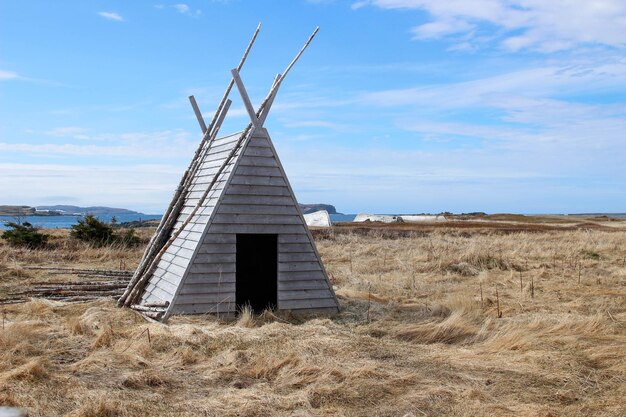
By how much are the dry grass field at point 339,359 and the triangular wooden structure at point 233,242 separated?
421 millimetres

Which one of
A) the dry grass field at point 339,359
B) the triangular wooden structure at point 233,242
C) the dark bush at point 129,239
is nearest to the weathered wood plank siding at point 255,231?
the triangular wooden structure at point 233,242

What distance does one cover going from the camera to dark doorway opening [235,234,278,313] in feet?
37.4

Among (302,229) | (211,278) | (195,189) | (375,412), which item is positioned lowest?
(375,412)

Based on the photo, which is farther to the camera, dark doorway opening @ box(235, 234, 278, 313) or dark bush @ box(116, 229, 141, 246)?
dark bush @ box(116, 229, 141, 246)

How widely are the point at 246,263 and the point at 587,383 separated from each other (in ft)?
21.5

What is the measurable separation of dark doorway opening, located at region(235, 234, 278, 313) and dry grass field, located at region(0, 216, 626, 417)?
1526 mm

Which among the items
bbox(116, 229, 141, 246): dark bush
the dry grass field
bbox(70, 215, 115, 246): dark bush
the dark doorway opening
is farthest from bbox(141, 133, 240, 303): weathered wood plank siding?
bbox(70, 215, 115, 246): dark bush

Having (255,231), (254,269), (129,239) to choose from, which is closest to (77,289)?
(254,269)

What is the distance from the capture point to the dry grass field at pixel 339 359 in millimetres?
5883

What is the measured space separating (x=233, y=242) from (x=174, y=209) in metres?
2.13

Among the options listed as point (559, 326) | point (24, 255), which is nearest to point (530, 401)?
point (559, 326)

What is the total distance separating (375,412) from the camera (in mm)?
5781

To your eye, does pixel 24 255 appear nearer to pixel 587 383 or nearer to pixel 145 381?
pixel 145 381

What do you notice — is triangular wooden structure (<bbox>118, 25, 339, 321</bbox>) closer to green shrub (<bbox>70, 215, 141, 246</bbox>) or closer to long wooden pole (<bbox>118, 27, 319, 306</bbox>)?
long wooden pole (<bbox>118, 27, 319, 306</bbox>)
